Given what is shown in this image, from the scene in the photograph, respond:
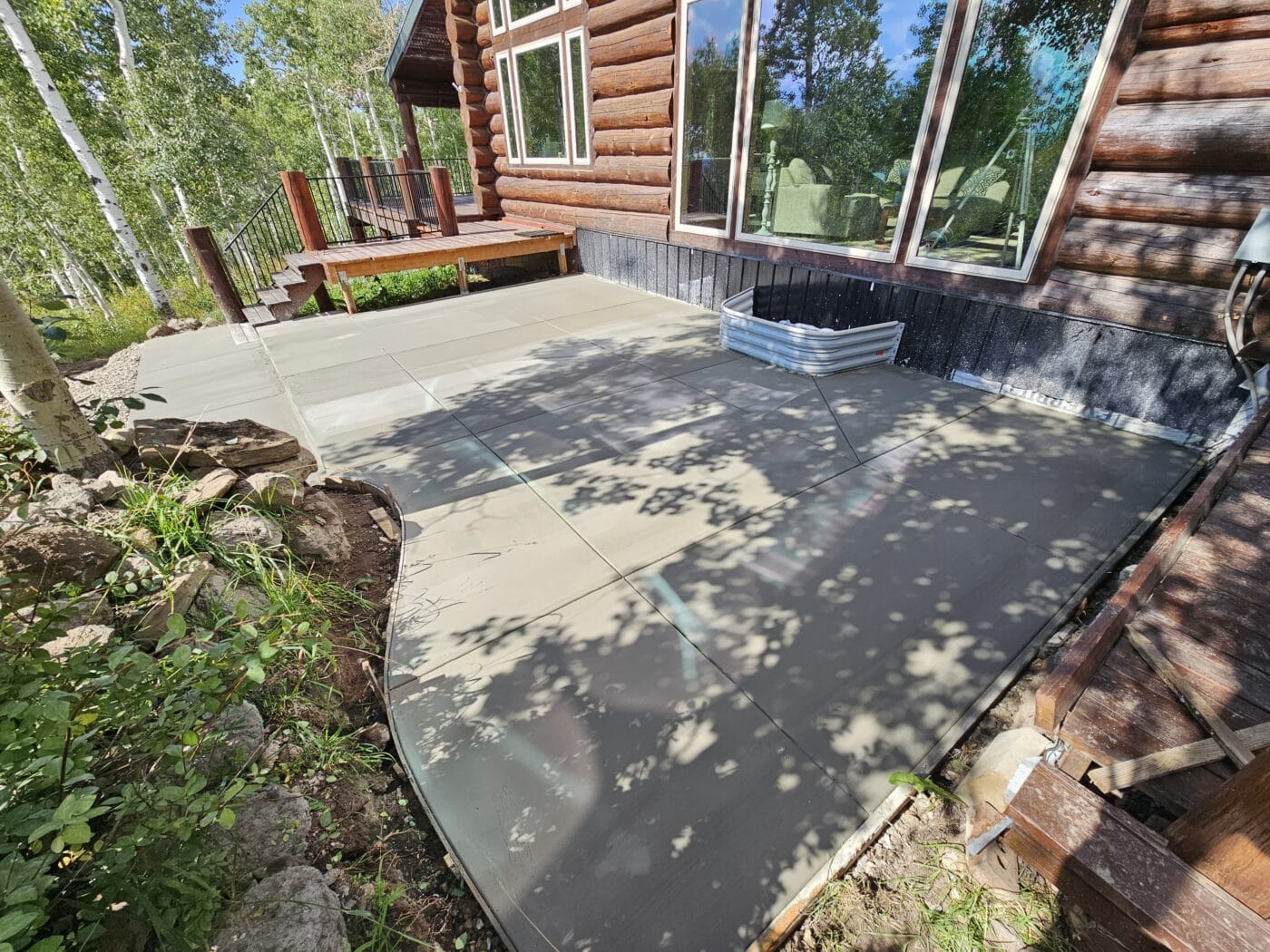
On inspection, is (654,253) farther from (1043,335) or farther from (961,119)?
(1043,335)

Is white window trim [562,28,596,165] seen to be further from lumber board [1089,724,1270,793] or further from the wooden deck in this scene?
lumber board [1089,724,1270,793]

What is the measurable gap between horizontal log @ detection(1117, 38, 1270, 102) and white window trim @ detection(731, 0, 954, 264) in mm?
1248

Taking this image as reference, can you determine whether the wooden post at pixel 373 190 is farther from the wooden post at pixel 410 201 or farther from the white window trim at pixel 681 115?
the white window trim at pixel 681 115

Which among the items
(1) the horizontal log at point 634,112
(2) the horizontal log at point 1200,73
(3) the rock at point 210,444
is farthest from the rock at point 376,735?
(1) the horizontal log at point 634,112

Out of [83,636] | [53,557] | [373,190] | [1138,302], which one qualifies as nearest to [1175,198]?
[1138,302]

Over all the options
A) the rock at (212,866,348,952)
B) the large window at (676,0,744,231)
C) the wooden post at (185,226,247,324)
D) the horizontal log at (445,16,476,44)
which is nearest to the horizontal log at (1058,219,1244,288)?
the large window at (676,0,744,231)

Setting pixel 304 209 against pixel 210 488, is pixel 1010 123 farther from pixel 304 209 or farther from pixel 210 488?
pixel 304 209

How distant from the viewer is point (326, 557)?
2859 millimetres

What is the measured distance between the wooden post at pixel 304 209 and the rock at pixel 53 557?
6884 mm

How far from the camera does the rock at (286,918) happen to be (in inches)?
49.9

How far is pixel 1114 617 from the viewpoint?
1.61 m

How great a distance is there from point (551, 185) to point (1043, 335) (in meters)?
7.67

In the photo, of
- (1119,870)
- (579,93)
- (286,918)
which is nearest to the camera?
(1119,870)

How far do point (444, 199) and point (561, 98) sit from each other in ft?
7.80
